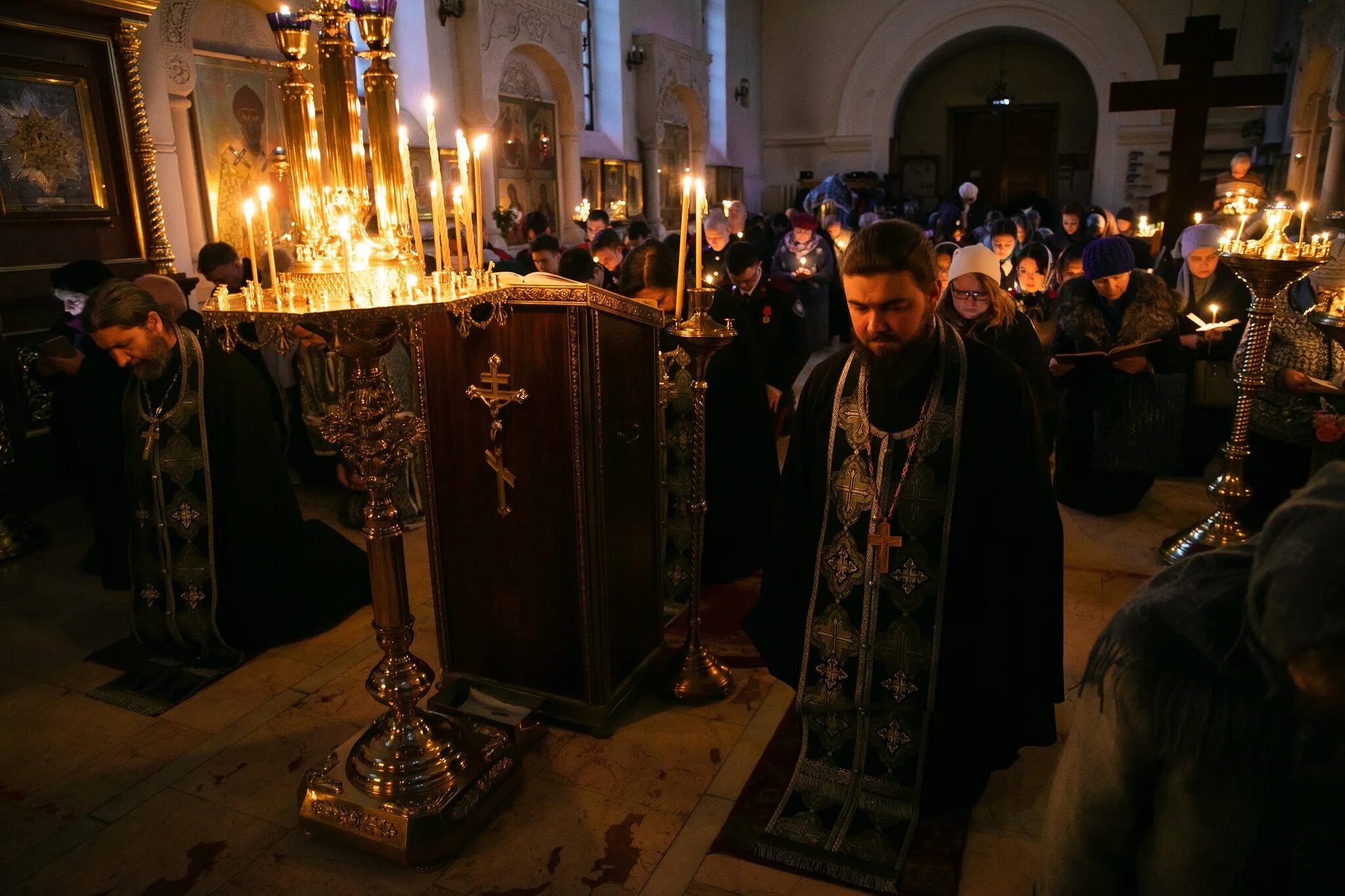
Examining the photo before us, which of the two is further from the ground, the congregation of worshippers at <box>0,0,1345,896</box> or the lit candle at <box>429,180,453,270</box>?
the lit candle at <box>429,180,453,270</box>

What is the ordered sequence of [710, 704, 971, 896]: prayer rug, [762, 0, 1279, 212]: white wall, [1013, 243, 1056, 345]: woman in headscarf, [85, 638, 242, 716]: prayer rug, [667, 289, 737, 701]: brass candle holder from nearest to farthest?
1. [710, 704, 971, 896]: prayer rug
2. [667, 289, 737, 701]: brass candle holder
3. [85, 638, 242, 716]: prayer rug
4. [1013, 243, 1056, 345]: woman in headscarf
5. [762, 0, 1279, 212]: white wall

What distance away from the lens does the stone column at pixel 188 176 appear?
7184mm

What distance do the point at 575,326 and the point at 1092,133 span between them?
20395mm

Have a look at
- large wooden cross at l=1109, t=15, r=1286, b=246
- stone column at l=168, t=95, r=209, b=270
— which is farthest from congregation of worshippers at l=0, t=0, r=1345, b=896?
large wooden cross at l=1109, t=15, r=1286, b=246

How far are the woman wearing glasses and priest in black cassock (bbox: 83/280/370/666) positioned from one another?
120 inches

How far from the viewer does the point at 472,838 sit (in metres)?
2.71

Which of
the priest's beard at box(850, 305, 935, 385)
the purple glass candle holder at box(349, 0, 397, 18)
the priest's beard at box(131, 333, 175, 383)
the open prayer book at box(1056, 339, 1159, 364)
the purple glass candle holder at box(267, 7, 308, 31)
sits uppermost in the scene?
the purple glass candle holder at box(349, 0, 397, 18)

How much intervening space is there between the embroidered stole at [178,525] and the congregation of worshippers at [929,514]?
0.04 feet

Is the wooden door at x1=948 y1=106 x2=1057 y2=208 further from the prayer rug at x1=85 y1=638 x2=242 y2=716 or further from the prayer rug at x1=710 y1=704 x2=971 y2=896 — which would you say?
the prayer rug at x1=85 y1=638 x2=242 y2=716

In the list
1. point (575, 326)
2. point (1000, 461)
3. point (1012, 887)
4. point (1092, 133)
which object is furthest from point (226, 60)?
point (1092, 133)

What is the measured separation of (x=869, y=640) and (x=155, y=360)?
2.96 m

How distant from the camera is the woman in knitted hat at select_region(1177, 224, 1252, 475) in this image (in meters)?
5.68

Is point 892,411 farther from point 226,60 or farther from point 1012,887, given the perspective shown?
point 226,60

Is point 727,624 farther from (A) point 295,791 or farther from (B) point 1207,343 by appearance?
(B) point 1207,343
